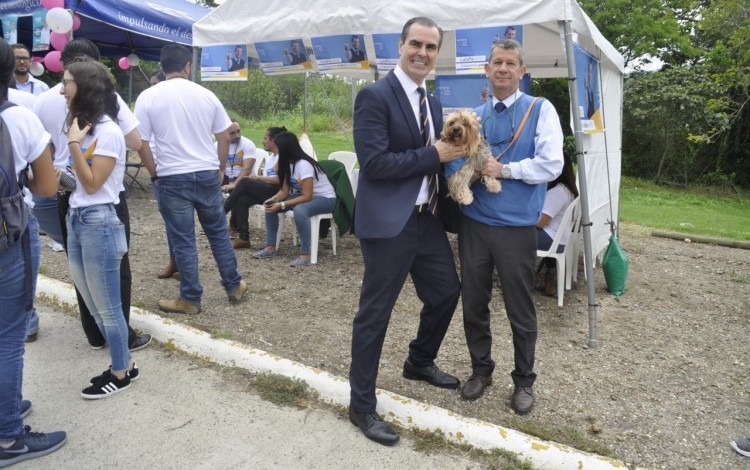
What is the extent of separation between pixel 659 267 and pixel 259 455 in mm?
5519

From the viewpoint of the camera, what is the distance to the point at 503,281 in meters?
3.08

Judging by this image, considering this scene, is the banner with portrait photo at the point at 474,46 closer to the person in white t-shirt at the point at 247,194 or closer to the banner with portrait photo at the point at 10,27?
the person in white t-shirt at the point at 247,194

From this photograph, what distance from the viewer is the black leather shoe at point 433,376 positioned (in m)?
3.42

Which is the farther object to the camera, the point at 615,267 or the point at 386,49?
the point at 386,49

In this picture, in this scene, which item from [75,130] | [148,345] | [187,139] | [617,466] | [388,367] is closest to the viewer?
[617,466]

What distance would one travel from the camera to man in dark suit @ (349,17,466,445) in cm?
267

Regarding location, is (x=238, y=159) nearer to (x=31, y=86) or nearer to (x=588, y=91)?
(x=31, y=86)

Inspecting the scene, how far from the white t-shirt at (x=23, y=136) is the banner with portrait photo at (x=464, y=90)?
3732 millimetres

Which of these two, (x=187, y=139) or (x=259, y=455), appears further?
(x=187, y=139)

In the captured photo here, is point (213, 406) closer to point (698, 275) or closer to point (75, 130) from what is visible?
point (75, 130)

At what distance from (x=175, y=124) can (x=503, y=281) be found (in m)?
2.81

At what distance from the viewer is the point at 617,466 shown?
8.60 feet

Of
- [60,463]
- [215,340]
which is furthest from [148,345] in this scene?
[60,463]

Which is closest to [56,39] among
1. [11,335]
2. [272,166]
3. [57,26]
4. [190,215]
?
[57,26]
